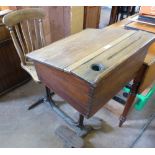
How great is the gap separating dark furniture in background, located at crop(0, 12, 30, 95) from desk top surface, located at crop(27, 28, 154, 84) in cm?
74

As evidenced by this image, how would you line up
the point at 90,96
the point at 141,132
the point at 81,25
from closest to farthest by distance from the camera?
the point at 90,96, the point at 141,132, the point at 81,25

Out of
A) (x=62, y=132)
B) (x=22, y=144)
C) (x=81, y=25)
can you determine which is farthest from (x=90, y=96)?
(x=81, y=25)

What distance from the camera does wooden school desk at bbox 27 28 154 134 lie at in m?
0.78

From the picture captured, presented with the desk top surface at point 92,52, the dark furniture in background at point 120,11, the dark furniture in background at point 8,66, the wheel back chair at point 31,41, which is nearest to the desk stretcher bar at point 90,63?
the desk top surface at point 92,52

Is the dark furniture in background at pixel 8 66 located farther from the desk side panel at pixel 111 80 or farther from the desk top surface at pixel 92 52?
the desk side panel at pixel 111 80

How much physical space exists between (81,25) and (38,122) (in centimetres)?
147

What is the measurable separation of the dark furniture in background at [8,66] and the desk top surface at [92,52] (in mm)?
738

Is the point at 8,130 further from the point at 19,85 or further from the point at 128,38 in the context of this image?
the point at 128,38

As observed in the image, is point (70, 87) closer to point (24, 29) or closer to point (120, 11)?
point (24, 29)

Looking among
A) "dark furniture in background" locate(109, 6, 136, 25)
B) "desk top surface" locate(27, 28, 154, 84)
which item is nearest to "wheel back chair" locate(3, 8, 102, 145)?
"desk top surface" locate(27, 28, 154, 84)

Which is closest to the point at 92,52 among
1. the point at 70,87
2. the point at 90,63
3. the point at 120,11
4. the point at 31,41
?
the point at 90,63

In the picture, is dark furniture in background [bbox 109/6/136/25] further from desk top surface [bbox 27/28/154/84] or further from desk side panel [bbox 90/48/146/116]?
desk side panel [bbox 90/48/146/116]

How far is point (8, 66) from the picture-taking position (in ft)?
5.61

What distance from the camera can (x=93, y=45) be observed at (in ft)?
3.23
